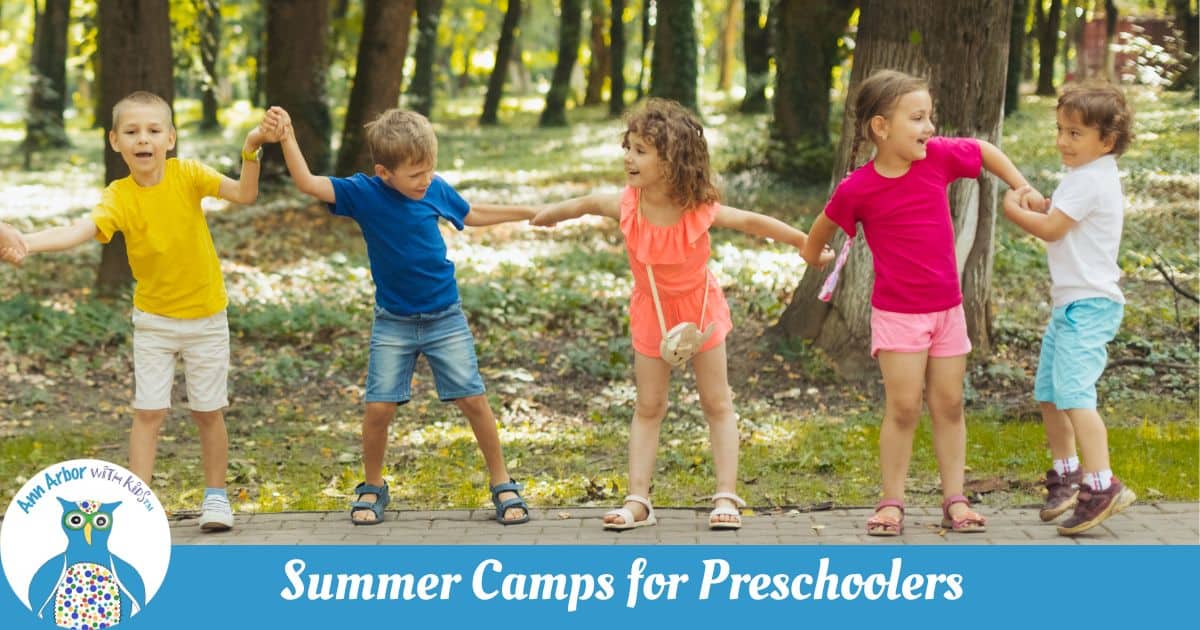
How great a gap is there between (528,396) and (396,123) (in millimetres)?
4093

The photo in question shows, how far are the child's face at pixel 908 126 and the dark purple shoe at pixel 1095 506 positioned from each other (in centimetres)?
154

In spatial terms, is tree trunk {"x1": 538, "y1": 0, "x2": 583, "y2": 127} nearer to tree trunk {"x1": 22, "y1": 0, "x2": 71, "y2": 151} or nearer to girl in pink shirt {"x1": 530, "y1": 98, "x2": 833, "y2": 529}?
tree trunk {"x1": 22, "y1": 0, "x2": 71, "y2": 151}

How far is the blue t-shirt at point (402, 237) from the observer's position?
19.2 ft

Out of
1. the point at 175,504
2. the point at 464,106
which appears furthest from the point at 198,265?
the point at 464,106

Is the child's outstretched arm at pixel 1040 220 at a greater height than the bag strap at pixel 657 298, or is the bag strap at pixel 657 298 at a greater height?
the child's outstretched arm at pixel 1040 220

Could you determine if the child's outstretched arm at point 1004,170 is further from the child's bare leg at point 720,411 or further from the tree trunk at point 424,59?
the tree trunk at point 424,59

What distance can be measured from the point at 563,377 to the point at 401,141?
4.54 m

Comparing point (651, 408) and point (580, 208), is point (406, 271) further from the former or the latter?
point (651, 408)

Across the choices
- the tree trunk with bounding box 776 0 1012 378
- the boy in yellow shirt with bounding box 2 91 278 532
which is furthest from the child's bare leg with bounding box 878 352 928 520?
the tree trunk with bounding box 776 0 1012 378

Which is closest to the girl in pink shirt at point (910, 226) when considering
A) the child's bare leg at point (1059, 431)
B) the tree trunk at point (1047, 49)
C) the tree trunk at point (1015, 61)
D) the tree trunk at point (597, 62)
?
the child's bare leg at point (1059, 431)

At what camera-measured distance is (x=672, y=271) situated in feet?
19.2

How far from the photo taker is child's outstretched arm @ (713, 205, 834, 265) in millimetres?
5699

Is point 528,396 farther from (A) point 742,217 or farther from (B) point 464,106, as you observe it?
(B) point 464,106

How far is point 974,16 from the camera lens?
8.86m
